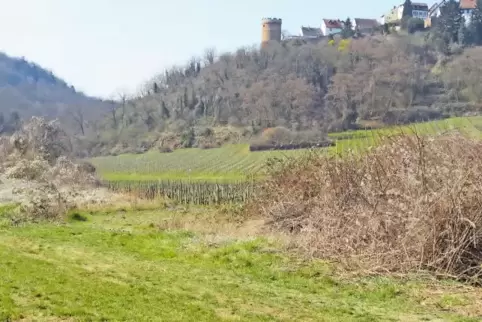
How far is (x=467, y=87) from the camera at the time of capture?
7681cm

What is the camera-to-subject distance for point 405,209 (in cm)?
1133

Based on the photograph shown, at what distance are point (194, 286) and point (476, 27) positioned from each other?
356 feet

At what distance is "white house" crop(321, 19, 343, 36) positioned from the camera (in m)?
140

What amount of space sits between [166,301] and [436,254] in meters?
5.48

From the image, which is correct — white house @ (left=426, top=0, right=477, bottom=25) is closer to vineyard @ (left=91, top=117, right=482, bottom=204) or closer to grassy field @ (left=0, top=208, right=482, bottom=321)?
vineyard @ (left=91, top=117, right=482, bottom=204)

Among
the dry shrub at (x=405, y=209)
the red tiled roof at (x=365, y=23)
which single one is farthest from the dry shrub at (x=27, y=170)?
the red tiled roof at (x=365, y=23)

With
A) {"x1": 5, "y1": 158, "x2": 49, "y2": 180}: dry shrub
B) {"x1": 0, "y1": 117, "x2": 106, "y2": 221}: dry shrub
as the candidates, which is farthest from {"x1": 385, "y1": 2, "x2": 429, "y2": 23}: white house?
{"x1": 5, "y1": 158, "x2": 49, "y2": 180}: dry shrub

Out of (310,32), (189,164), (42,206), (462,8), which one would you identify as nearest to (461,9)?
(462,8)

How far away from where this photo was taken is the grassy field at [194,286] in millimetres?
6961

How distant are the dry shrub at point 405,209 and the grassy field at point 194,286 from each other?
2.30 feet

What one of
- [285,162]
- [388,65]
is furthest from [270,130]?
[285,162]

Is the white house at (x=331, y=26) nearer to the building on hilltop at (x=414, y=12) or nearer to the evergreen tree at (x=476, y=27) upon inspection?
the building on hilltop at (x=414, y=12)

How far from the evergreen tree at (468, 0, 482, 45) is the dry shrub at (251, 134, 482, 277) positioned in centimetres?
9981

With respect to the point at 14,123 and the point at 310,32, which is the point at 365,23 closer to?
the point at 310,32
